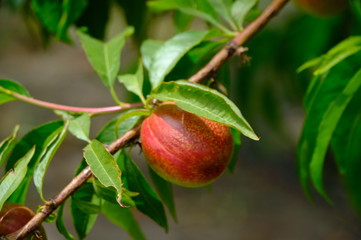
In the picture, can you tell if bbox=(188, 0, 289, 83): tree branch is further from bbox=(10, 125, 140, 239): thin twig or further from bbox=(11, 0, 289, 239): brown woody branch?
bbox=(10, 125, 140, 239): thin twig

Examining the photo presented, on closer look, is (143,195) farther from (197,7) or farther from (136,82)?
(197,7)

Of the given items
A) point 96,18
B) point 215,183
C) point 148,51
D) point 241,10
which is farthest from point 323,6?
point 215,183

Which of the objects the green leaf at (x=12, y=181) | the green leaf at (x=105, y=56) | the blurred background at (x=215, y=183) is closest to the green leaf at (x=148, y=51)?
the green leaf at (x=105, y=56)

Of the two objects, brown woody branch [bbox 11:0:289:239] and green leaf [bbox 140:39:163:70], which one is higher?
green leaf [bbox 140:39:163:70]

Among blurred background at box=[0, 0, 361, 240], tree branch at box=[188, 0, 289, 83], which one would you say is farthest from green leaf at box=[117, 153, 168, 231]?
blurred background at box=[0, 0, 361, 240]

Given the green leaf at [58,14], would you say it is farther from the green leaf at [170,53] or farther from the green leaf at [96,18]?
the green leaf at [170,53]

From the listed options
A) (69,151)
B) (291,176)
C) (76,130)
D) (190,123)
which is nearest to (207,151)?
(190,123)
